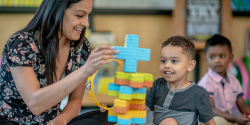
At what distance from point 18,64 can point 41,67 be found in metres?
0.19

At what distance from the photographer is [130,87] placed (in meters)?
1.10

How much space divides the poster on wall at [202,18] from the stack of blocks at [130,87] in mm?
2181

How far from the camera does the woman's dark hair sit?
1297 mm

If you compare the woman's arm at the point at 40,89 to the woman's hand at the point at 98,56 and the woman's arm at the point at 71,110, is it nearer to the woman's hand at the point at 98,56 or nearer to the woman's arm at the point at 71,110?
the woman's hand at the point at 98,56

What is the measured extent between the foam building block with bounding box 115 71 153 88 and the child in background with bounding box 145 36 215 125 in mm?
238

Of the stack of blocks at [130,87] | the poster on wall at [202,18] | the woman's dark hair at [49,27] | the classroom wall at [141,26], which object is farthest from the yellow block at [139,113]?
the classroom wall at [141,26]

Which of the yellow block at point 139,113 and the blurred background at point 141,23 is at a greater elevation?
the blurred background at point 141,23

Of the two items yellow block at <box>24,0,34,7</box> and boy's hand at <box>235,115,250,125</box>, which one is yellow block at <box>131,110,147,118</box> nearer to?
boy's hand at <box>235,115,250,125</box>

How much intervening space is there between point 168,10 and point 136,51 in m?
2.44

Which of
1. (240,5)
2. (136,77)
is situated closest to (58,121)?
(136,77)

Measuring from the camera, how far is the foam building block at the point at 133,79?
3.55ft

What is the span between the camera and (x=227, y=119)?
1.79 metres

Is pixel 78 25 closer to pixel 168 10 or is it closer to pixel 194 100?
pixel 194 100

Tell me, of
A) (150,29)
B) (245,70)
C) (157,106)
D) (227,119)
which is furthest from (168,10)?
→ (157,106)
